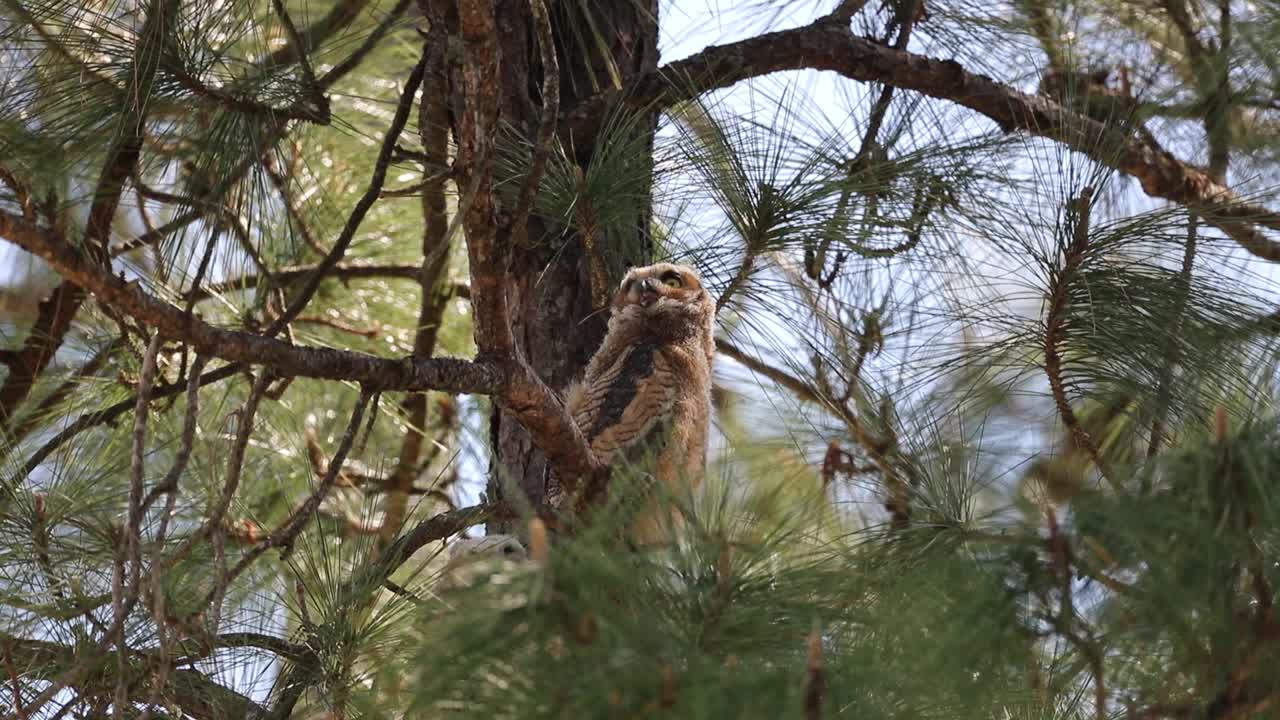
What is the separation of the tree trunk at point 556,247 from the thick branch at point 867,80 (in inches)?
2.9

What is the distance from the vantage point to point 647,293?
2.65 meters

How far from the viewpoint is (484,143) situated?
5.07ft

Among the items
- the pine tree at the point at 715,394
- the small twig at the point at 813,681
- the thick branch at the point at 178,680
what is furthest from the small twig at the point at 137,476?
the small twig at the point at 813,681

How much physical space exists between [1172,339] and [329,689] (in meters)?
1.48

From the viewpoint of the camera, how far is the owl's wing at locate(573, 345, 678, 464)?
2527 millimetres

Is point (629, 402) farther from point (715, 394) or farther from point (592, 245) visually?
point (715, 394)

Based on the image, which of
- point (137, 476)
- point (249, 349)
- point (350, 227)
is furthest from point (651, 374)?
point (137, 476)

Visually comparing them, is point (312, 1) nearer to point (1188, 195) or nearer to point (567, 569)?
point (1188, 195)

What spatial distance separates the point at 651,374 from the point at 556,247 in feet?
1.09

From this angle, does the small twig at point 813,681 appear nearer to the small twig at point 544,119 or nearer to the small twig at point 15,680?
the small twig at point 544,119

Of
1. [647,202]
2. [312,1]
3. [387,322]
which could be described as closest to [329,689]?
[647,202]

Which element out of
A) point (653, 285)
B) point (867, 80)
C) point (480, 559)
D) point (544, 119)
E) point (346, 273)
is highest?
point (346, 273)

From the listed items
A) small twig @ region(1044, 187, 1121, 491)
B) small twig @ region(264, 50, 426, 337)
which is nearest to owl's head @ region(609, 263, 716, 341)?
small twig @ region(264, 50, 426, 337)

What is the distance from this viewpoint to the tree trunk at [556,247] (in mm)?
2547
